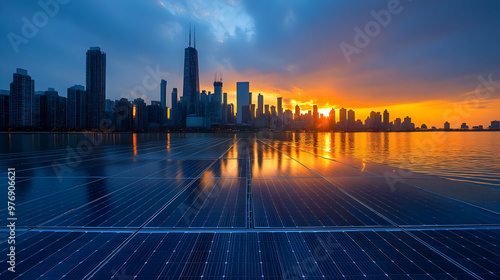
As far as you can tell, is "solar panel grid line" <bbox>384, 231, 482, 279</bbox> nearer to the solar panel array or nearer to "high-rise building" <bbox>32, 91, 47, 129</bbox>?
the solar panel array

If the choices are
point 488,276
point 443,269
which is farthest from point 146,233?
point 488,276

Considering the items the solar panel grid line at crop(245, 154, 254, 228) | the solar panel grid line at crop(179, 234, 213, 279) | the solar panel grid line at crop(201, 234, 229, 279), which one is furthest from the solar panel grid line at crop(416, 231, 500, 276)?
the solar panel grid line at crop(179, 234, 213, 279)

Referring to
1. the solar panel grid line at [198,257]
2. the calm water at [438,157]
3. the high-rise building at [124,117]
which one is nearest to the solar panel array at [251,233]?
the solar panel grid line at [198,257]

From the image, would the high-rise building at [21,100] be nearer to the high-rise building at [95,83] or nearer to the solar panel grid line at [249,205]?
the high-rise building at [95,83]

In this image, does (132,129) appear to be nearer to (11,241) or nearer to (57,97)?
(57,97)

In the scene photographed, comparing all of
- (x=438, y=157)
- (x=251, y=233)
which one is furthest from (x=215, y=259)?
(x=438, y=157)

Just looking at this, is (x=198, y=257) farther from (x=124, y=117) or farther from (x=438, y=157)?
(x=124, y=117)
